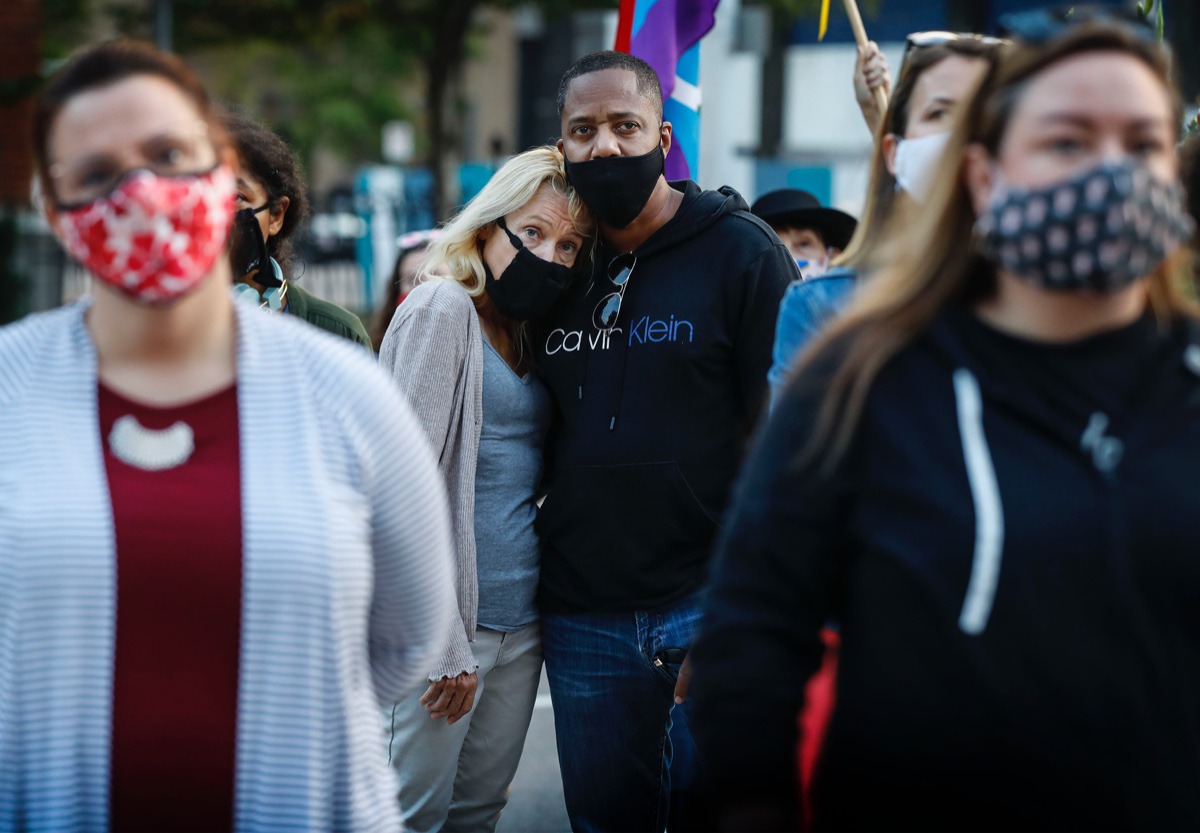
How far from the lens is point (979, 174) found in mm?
2092

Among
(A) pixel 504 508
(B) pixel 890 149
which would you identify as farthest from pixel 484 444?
(B) pixel 890 149

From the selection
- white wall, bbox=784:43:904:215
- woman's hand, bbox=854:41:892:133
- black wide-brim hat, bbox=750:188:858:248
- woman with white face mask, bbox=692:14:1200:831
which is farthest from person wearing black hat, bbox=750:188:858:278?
white wall, bbox=784:43:904:215

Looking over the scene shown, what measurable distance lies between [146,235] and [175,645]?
0.64 m

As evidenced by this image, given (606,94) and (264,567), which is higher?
(606,94)

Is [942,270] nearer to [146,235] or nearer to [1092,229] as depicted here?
[1092,229]

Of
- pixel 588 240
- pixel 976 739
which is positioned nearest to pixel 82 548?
pixel 976 739

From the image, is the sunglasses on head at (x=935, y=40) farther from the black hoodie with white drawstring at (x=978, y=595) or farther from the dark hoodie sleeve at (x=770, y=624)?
the dark hoodie sleeve at (x=770, y=624)

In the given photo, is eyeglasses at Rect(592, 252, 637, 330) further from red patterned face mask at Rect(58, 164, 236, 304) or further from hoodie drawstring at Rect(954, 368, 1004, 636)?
hoodie drawstring at Rect(954, 368, 1004, 636)

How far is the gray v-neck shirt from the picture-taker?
357 centimetres

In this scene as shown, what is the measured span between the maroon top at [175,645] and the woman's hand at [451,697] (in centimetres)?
132

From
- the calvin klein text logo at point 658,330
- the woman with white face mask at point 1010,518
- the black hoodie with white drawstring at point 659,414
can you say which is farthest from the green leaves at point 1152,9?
the woman with white face mask at point 1010,518

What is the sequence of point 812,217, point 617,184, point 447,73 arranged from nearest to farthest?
point 617,184 < point 812,217 < point 447,73

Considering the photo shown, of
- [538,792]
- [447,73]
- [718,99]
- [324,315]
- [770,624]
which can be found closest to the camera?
[770,624]

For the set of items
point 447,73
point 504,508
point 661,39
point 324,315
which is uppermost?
point 447,73
